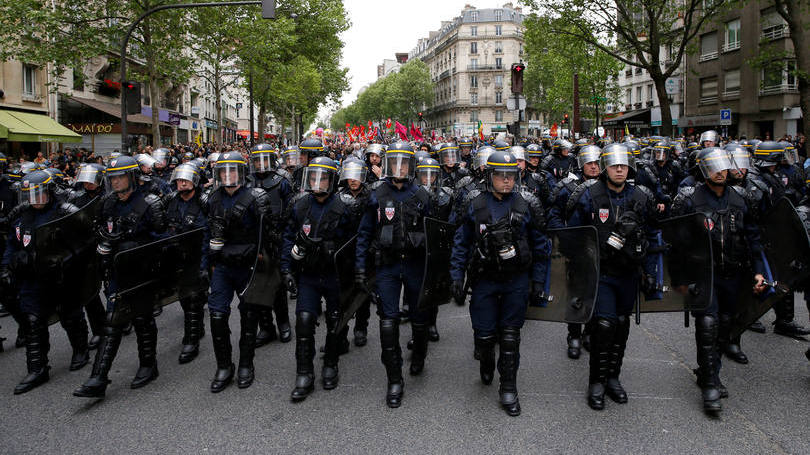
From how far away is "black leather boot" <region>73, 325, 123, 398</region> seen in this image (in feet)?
15.6

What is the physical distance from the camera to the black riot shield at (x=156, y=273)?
195 inches

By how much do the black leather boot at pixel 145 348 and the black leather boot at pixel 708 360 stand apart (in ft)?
14.8

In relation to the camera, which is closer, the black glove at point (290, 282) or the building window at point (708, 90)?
the black glove at point (290, 282)

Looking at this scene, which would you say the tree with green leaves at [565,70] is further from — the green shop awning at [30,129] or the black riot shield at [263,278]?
the black riot shield at [263,278]

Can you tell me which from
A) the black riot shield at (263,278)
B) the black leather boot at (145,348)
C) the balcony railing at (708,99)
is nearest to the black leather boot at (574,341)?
the black riot shield at (263,278)

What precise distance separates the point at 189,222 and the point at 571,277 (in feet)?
12.9

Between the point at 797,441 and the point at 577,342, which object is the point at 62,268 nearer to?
the point at 577,342

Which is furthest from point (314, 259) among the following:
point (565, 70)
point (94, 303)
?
point (565, 70)

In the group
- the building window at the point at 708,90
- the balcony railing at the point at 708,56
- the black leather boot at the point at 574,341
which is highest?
the balcony railing at the point at 708,56

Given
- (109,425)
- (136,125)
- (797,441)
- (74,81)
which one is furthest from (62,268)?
(136,125)

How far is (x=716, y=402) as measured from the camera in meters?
4.43

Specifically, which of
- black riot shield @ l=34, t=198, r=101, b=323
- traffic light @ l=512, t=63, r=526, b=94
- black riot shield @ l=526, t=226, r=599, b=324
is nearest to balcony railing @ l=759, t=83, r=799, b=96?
traffic light @ l=512, t=63, r=526, b=94

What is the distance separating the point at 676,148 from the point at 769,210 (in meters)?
6.68

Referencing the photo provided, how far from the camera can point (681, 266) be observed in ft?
15.8
